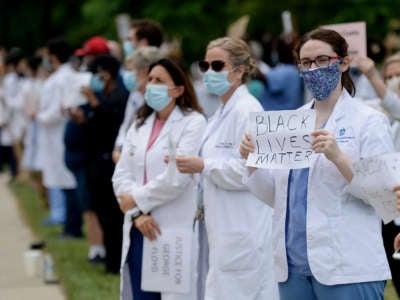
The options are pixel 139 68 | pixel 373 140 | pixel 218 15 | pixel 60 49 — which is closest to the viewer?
pixel 373 140

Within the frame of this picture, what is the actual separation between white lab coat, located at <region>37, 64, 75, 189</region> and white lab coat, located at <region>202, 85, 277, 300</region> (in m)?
5.84

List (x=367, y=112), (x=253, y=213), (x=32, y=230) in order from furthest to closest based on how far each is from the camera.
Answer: (x=32, y=230) < (x=253, y=213) < (x=367, y=112)

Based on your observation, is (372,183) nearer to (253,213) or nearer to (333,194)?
(333,194)

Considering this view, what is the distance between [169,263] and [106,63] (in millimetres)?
3078

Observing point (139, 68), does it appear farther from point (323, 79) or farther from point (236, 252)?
point (323, 79)

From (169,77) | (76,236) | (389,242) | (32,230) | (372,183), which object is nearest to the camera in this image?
(372,183)

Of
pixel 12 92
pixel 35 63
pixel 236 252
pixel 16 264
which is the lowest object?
pixel 16 264

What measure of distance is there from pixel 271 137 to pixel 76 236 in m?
7.36

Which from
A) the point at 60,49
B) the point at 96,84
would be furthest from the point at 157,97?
the point at 60,49

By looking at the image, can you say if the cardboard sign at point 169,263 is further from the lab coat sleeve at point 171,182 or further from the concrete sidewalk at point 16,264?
the concrete sidewalk at point 16,264

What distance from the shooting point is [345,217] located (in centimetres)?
466

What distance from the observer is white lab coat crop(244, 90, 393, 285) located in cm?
465

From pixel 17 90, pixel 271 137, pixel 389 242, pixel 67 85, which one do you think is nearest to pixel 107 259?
pixel 67 85

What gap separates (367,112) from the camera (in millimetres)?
4742
